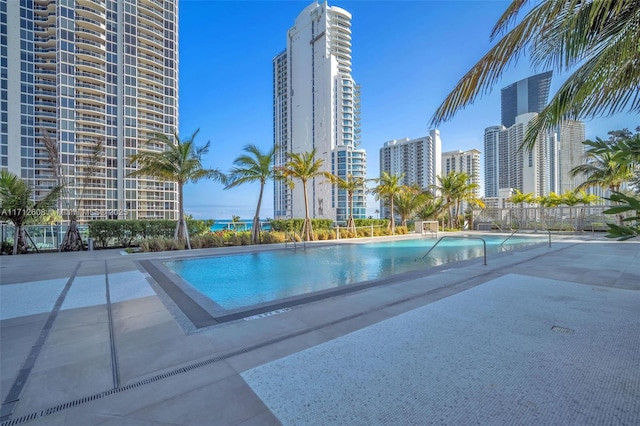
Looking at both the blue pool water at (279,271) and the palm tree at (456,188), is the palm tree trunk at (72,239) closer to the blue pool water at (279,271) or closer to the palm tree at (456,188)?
the blue pool water at (279,271)

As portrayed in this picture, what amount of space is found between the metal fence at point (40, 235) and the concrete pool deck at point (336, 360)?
351 inches

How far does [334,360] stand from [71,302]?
4802 millimetres

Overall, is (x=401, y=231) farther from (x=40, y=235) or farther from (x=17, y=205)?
(x=17, y=205)

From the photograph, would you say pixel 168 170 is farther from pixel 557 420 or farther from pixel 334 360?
pixel 557 420

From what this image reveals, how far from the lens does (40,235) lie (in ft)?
38.6

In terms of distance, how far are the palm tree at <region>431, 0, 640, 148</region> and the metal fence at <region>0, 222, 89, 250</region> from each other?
1571 cm

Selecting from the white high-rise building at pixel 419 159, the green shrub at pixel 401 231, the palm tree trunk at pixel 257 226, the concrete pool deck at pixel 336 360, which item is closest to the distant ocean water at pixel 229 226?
the palm tree trunk at pixel 257 226

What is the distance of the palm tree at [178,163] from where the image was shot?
39.6 ft

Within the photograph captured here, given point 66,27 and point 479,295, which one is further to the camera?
point 66,27

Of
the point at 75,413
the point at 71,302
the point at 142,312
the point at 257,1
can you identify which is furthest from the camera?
the point at 257,1

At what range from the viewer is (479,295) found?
492 centimetres

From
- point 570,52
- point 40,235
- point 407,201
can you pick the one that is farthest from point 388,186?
point 40,235

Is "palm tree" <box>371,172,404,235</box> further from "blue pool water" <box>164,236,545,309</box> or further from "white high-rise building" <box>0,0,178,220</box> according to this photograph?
"white high-rise building" <box>0,0,178,220</box>

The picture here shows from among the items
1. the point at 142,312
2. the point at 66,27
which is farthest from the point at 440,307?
the point at 66,27
